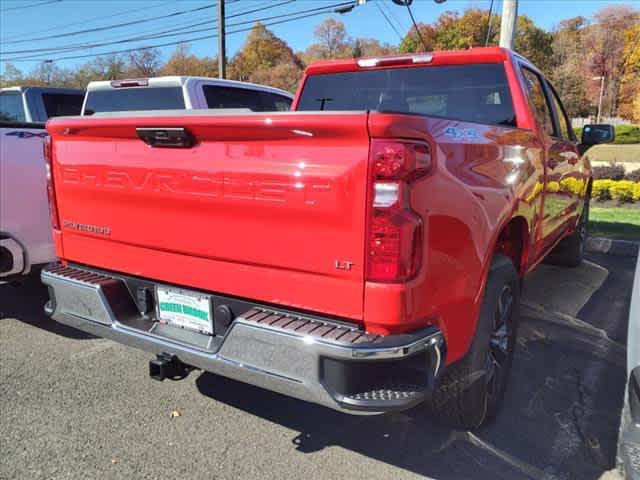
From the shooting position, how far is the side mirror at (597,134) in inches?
192

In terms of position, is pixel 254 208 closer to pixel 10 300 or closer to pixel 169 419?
pixel 169 419

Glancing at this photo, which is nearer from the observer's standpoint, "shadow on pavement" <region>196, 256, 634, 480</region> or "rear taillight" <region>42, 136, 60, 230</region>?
"shadow on pavement" <region>196, 256, 634, 480</region>

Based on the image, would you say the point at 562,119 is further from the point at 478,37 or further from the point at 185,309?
the point at 478,37

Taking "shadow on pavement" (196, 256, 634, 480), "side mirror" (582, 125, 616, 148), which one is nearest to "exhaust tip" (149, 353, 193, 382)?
"shadow on pavement" (196, 256, 634, 480)

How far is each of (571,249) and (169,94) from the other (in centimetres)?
479

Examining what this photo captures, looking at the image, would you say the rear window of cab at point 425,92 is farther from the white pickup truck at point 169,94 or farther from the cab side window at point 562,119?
the white pickup truck at point 169,94

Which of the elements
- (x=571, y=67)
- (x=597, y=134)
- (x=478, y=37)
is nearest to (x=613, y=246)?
(x=597, y=134)

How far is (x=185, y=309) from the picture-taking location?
257cm

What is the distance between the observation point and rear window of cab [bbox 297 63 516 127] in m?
3.57

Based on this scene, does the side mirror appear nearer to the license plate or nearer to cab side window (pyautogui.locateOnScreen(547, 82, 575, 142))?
cab side window (pyautogui.locateOnScreen(547, 82, 575, 142))

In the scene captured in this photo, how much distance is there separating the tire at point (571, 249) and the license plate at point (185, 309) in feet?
16.0

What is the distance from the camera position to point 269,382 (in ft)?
7.18

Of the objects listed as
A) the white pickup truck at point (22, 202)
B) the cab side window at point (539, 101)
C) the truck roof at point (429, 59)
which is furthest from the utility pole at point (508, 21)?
the white pickup truck at point (22, 202)

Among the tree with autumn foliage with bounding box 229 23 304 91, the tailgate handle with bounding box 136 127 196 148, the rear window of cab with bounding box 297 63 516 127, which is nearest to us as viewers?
the tailgate handle with bounding box 136 127 196 148
